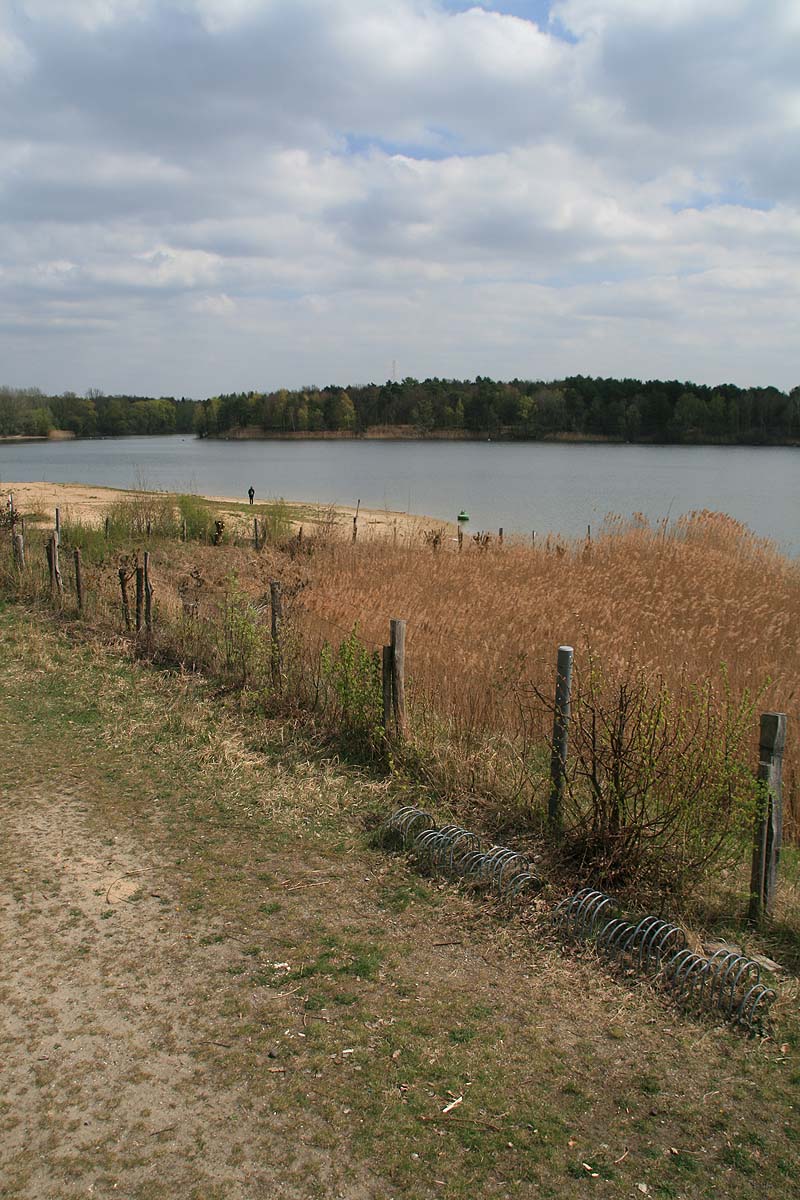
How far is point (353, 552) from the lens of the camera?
1633 centimetres

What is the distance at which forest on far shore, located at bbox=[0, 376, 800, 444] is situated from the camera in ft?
369

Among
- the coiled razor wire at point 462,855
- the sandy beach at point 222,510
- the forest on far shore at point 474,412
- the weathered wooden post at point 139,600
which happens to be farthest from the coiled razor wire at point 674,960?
the forest on far shore at point 474,412

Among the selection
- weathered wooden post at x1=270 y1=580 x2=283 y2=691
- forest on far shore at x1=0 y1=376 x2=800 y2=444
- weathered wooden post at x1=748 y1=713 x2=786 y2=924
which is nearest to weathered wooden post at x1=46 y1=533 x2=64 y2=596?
weathered wooden post at x1=270 y1=580 x2=283 y2=691

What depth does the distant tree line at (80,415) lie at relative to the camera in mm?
151625

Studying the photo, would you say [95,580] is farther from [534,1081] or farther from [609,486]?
[609,486]

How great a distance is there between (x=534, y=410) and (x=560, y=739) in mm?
132105

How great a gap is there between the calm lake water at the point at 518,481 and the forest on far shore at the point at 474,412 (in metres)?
6.94

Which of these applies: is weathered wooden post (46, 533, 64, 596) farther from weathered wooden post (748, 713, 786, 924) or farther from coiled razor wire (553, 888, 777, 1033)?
weathered wooden post (748, 713, 786, 924)

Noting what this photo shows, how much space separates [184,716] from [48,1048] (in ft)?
15.2

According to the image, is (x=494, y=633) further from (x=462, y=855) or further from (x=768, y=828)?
(x=768, y=828)

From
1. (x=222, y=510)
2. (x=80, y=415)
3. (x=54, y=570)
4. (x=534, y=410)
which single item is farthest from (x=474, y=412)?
(x=54, y=570)

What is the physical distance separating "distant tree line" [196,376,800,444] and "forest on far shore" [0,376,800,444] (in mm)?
159

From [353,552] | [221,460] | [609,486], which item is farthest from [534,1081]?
[221,460]

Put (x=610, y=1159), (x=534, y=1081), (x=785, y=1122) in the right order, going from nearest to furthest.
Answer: (x=610, y=1159) → (x=785, y=1122) → (x=534, y=1081)
